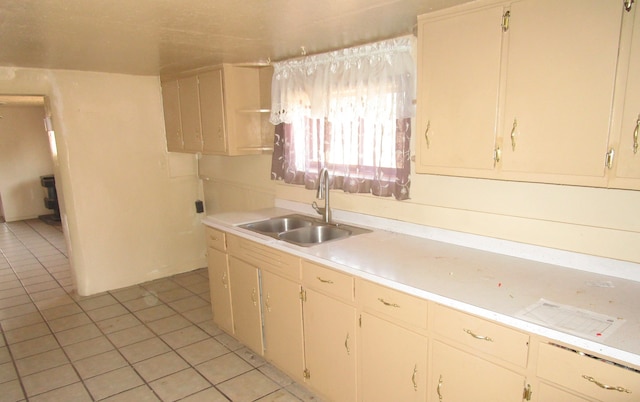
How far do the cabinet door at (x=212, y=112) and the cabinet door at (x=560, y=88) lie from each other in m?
2.36

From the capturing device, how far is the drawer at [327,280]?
201 centimetres

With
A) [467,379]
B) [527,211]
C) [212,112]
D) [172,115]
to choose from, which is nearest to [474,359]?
[467,379]

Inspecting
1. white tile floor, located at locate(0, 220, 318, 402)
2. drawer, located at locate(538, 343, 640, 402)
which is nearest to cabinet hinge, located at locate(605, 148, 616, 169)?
drawer, located at locate(538, 343, 640, 402)

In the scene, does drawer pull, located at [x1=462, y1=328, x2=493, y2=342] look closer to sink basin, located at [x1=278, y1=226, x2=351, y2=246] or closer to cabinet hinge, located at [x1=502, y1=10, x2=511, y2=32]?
cabinet hinge, located at [x1=502, y1=10, x2=511, y2=32]

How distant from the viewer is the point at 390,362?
73.5 inches

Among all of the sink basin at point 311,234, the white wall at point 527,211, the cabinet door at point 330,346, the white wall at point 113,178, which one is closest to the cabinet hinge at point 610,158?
the white wall at point 527,211

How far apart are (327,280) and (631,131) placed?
145 cm

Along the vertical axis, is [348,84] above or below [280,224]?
above

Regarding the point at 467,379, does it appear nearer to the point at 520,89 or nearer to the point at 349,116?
the point at 520,89

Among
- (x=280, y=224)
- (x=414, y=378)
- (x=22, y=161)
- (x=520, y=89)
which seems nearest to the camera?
(x=520, y=89)

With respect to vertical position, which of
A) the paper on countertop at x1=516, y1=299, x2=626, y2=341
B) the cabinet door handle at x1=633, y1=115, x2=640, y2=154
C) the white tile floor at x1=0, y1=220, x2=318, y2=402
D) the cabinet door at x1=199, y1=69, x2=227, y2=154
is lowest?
the white tile floor at x1=0, y1=220, x2=318, y2=402

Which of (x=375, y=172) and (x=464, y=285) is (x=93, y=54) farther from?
(x=464, y=285)

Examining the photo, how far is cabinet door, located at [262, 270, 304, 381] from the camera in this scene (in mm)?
2377

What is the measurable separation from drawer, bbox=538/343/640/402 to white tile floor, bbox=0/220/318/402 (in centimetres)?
149
